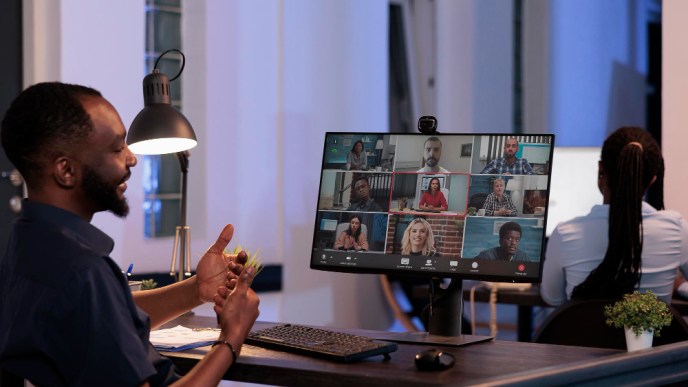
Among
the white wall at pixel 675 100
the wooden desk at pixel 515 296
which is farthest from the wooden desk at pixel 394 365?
the white wall at pixel 675 100

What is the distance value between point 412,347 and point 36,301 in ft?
3.07

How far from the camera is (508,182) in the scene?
7.89 ft

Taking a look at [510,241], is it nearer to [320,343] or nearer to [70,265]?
[320,343]

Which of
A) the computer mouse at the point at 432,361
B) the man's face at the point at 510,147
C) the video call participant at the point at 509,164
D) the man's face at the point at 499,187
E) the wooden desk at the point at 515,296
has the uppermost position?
the man's face at the point at 510,147

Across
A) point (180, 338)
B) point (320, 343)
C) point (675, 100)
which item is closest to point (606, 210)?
point (675, 100)

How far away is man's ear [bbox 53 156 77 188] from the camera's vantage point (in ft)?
5.69

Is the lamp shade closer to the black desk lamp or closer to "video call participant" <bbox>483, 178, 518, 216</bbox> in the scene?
the black desk lamp

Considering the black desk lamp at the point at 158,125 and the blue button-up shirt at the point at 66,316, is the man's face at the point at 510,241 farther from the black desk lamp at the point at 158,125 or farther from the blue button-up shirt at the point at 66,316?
the blue button-up shirt at the point at 66,316

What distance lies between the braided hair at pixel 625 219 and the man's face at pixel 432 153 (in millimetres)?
854

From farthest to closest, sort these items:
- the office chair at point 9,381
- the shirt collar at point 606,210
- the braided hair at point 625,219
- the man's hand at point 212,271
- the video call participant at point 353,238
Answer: the shirt collar at point 606,210, the braided hair at point 625,219, the office chair at point 9,381, the video call participant at point 353,238, the man's hand at point 212,271

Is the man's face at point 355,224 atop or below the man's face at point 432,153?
below

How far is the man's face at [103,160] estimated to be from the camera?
1767 millimetres

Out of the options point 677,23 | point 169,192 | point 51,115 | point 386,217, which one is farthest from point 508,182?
point 169,192

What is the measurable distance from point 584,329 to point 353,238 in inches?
28.2
